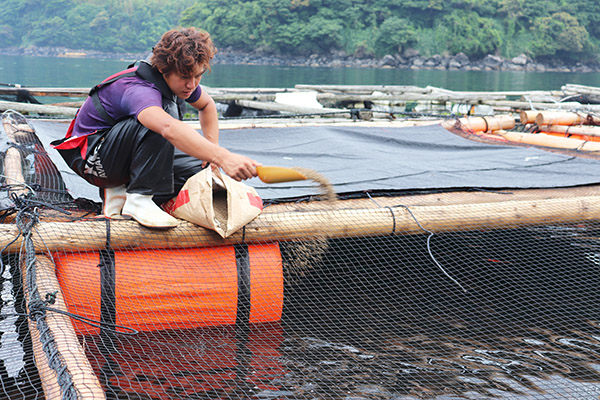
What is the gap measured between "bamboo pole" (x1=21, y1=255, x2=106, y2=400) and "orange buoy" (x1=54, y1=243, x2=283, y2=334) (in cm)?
19

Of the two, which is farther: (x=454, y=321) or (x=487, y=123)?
(x=487, y=123)

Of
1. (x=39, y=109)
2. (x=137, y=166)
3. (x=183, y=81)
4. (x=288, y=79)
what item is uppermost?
(x=288, y=79)

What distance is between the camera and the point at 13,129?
5613 mm

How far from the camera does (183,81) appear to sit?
3.07m

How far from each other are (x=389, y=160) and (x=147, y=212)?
2.66 m

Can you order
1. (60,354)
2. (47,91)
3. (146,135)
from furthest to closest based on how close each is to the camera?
(47,91)
(146,135)
(60,354)

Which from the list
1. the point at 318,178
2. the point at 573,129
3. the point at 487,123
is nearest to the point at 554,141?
the point at 487,123

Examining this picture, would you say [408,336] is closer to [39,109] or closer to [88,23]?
[39,109]

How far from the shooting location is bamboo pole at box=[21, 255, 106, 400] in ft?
6.88

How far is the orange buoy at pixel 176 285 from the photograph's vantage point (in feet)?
10.1

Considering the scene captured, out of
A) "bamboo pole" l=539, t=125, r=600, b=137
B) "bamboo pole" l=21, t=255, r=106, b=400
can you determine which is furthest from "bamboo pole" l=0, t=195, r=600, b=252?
"bamboo pole" l=539, t=125, r=600, b=137

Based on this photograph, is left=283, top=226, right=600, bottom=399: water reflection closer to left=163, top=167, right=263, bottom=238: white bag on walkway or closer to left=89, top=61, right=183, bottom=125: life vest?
left=163, top=167, right=263, bottom=238: white bag on walkway

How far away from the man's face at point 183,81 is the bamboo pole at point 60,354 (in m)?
1.20

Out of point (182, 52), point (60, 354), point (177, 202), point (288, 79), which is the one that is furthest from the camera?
point (288, 79)
